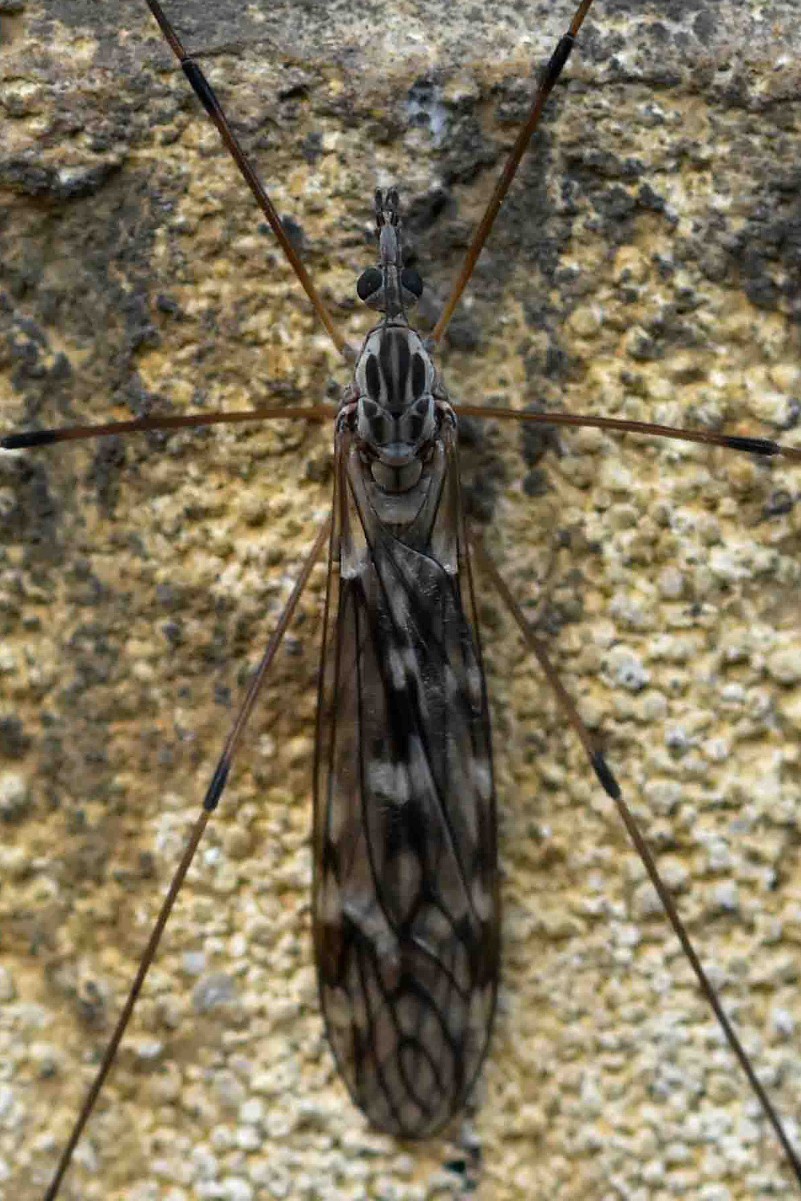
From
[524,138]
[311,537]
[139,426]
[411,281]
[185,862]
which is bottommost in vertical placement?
[185,862]

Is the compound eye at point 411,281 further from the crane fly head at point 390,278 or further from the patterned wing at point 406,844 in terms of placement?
the patterned wing at point 406,844

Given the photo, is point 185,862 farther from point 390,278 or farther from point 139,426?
point 390,278

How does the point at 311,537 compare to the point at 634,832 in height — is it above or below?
above

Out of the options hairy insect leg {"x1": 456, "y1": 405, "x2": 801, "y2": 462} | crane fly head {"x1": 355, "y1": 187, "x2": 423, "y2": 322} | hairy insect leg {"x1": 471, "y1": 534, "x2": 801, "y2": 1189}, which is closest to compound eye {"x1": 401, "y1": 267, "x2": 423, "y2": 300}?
crane fly head {"x1": 355, "y1": 187, "x2": 423, "y2": 322}

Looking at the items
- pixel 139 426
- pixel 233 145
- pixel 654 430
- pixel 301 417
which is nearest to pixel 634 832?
pixel 654 430

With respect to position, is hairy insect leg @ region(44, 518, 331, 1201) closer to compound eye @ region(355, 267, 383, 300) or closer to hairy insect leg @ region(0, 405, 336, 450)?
hairy insect leg @ region(0, 405, 336, 450)
